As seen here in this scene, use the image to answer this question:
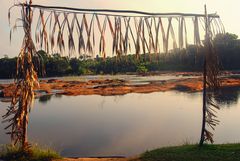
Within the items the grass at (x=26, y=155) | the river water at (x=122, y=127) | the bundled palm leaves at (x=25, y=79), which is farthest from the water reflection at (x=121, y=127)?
the bundled palm leaves at (x=25, y=79)

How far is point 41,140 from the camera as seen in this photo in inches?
814

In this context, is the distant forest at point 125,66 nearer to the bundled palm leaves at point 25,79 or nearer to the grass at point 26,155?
the grass at point 26,155

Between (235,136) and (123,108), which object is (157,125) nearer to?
(235,136)

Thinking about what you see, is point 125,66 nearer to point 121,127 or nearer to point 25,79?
point 121,127

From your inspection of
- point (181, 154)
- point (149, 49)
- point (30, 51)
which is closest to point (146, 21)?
point (149, 49)

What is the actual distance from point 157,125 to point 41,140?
25.5 ft

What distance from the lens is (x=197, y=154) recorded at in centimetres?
1198

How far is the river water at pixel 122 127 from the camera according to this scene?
18.5m

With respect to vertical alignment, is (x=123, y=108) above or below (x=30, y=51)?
below

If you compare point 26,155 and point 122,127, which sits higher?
point 26,155

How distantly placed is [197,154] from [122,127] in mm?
11710

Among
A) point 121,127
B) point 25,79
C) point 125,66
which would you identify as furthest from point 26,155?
point 125,66

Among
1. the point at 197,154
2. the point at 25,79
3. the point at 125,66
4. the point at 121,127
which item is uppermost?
the point at 125,66

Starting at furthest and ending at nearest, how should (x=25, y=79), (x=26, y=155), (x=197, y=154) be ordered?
(x=26, y=155) < (x=197, y=154) < (x=25, y=79)
